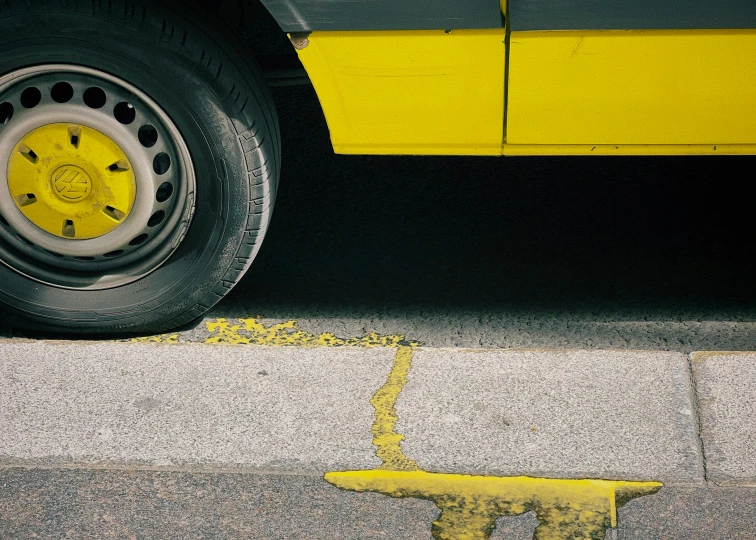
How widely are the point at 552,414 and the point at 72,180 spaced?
1596mm

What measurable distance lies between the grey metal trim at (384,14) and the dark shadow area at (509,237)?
104 cm

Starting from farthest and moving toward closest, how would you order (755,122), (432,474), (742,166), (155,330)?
1. (742,166)
2. (155,330)
3. (755,122)
4. (432,474)

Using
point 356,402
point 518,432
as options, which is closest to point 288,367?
point 356,402

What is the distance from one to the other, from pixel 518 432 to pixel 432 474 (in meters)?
0.29

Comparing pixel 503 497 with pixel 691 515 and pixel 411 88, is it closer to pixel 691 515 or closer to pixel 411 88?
pixel 691 515

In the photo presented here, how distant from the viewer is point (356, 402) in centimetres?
290

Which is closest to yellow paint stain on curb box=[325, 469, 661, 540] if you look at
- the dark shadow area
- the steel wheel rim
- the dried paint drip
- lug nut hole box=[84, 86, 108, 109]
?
the dried paint drip

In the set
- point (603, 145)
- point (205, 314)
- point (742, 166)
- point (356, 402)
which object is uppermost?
point (742, 166)

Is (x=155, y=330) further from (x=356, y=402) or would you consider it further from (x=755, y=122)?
(x=755, y=122)

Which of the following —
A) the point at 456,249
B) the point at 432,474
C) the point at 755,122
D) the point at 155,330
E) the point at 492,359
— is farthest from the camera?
the point at 456,249

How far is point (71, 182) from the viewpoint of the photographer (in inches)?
122

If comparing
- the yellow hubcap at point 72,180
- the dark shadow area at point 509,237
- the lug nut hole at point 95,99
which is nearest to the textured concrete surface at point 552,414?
the dark shadow area at point 509,237

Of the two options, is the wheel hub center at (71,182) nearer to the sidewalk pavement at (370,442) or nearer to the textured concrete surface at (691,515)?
the sidewalk pavement at (370,442)

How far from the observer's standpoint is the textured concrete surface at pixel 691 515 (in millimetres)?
2406
